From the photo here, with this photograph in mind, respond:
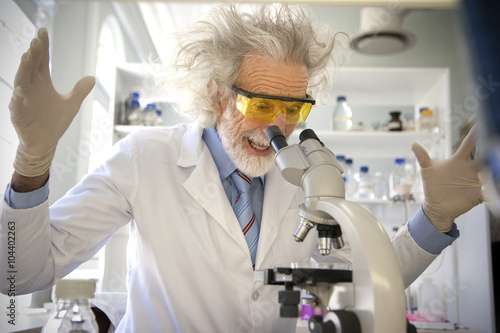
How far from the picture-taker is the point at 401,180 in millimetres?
2990

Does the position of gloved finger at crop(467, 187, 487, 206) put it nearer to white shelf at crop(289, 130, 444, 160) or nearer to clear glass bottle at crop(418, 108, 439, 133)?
white shelf at crop(289, 130, 444, 160)

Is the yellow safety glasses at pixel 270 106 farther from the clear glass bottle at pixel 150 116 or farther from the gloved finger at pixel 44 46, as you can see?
the clear glass bottle at pixel 150 116

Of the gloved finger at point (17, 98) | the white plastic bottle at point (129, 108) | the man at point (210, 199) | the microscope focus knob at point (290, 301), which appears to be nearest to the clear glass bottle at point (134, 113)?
the white plastic bottle at point (129, 108)

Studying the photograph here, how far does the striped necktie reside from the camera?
130 cm

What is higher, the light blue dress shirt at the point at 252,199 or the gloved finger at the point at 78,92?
the gloved finger at the point at 78,92

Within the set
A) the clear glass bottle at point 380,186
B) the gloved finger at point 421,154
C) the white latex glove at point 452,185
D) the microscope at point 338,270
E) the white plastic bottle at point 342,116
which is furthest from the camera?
the clear glass bottle at point 380,186

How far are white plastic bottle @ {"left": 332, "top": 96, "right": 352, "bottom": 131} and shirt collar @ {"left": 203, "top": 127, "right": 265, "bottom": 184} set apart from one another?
1666mm

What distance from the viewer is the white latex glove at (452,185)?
1.11 metres

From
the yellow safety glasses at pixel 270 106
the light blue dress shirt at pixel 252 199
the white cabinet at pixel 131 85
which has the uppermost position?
the white cabinet at pixel 131 85

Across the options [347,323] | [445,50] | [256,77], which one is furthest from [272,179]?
[445,50]

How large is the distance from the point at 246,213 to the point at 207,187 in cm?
13

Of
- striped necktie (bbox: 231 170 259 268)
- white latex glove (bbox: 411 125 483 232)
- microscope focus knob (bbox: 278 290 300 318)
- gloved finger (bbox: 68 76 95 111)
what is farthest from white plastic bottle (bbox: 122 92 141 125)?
microscope focus knob (bbox: 278 290 300 318)

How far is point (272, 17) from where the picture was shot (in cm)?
147

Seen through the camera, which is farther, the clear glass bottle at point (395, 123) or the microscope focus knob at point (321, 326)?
the clear glass bottle at point (395, 123)
